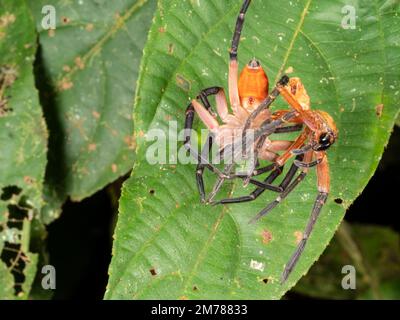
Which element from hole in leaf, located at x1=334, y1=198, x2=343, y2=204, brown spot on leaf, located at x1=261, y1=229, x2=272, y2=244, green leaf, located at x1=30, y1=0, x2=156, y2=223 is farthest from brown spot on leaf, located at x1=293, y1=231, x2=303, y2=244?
green leaf, located at x1=30, y1=0, x2=156, y2=223

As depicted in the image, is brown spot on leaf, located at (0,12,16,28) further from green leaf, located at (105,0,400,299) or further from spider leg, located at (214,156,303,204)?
spider leg, located at (214,156,303,204)

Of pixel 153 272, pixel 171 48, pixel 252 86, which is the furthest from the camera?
pixel 252 86

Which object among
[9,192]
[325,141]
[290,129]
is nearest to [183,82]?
[290,129]

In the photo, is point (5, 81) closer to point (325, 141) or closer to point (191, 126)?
point (191, 126)

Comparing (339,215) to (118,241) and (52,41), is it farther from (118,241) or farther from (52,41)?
(52,41)

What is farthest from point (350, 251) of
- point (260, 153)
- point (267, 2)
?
point (267, 2)

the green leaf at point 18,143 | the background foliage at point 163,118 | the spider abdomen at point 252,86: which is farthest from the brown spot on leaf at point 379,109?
the green leaf at point 18,143
